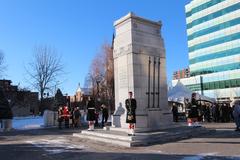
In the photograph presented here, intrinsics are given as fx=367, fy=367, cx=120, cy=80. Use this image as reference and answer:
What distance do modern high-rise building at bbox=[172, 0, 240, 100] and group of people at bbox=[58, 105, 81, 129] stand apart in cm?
5093

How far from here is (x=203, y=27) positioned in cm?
8394

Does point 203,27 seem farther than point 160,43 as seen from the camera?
Yes

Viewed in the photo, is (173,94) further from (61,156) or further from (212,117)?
(61,156)

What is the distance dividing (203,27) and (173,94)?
173 ft

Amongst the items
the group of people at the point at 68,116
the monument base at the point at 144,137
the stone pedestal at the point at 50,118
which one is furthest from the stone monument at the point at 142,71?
the stone pedestal at the point at 50,118

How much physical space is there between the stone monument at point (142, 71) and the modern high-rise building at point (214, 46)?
59263 millimetres

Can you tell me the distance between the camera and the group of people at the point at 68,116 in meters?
29.3

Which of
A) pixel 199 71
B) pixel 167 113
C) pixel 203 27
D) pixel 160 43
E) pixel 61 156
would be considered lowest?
pixel 61 156

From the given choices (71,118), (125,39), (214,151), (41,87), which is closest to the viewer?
(214,151)

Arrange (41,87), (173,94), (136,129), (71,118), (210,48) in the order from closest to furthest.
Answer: (136,129) → (71,118) → (173,94) → (41,87) → (210,48)

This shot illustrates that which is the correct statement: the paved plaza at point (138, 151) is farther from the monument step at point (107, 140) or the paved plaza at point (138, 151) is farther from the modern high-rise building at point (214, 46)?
the modern high-rise building at point (214, 46)

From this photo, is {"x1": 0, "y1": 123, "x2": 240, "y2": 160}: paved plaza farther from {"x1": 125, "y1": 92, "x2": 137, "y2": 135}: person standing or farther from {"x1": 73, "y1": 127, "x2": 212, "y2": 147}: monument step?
{"x1": 125, "y1": 92, "x2": 137, "y2": 135}: person standing

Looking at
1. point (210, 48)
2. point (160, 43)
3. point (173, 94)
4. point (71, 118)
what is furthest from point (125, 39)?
point (210, 48)

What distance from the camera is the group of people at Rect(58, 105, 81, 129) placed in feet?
96.1
